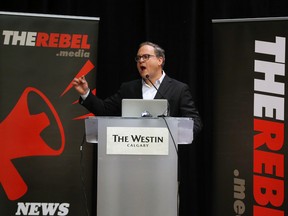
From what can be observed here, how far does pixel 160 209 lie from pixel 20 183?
1912mm

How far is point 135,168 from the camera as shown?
2473 millimetres

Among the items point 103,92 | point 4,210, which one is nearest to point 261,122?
point 103,92

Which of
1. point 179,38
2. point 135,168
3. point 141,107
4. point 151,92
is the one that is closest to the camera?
point 135,168

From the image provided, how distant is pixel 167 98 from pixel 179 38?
4.30 ft

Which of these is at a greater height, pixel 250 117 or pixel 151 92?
pixel 151 92

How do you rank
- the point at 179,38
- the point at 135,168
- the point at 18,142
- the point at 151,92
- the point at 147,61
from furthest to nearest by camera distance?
the point at 179,38
the point at 18,142
the point at 151,92
the point at 147,61
the point at 135,168

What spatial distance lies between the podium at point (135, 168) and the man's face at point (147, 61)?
102 centimetres

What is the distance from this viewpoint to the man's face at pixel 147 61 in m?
3.45

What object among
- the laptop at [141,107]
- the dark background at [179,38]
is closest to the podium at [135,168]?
the laptop at [141,107]

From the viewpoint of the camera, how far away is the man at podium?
133 inches

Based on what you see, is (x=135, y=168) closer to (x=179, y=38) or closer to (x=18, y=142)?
(x=18, y=142)

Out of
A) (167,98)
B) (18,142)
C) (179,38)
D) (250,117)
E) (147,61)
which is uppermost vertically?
(179,38)

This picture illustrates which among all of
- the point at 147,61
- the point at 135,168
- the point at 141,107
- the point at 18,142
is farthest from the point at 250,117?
the point at 18,142

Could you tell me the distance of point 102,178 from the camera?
2.46 meters
